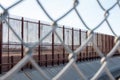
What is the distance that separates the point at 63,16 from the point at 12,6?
28 cm

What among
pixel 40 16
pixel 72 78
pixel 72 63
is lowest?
pixel 72 78

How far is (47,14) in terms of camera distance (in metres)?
1.21

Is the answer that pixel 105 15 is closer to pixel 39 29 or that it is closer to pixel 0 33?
pixel 0 33

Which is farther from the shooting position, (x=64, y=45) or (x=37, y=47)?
(x=37, y=47)

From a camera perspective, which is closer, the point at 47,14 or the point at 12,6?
the point at 12,6

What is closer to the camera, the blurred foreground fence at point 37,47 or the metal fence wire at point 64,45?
the metal fence wire at point 64,45

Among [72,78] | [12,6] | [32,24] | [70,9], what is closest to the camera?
[12,6]

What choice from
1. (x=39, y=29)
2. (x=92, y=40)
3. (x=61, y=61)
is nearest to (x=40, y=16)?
(x=92, y=40)

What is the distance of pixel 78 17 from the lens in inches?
55.1

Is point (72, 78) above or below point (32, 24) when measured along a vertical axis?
below

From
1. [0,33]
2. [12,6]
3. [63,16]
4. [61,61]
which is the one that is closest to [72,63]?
[63,16]

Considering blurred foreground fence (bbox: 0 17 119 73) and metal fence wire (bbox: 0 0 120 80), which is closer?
metal fence wire (bbox: 0 0 120 80)

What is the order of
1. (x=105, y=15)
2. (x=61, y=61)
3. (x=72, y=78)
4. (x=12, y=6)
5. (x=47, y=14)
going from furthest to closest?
(x=61, y=61)
(x=72, y=78)
(x=105, y=15)
(x=47, y=14)
(x=12, y=6)

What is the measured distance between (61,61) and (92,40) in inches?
562
